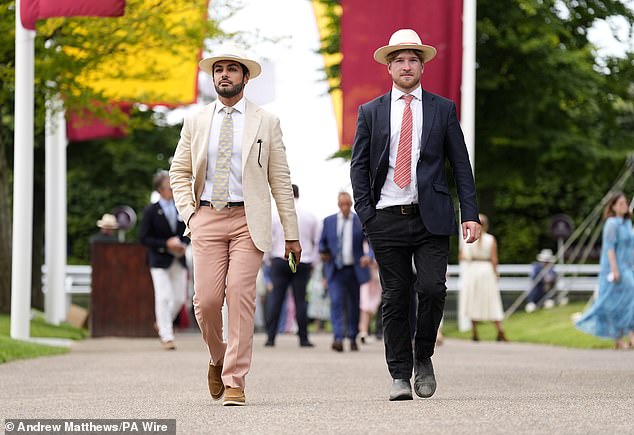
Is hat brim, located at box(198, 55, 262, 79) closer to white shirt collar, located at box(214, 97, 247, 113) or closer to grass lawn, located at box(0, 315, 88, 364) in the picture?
white shirt collar, located at box(214, 97, 247, 113)

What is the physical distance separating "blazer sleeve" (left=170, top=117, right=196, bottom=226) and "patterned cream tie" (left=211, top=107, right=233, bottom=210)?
0.15 metres

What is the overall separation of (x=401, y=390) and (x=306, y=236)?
9.58 metres

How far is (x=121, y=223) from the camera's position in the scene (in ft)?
129

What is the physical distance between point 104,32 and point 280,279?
382 centimetres

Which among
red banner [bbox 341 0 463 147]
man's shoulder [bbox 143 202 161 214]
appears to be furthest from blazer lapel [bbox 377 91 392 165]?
red banner [bbox 341 0 463 147]

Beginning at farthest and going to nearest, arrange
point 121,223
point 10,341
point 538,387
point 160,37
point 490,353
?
point 121,223 → point 160,37 → point 490,353 → point 10,341 → point 538,387

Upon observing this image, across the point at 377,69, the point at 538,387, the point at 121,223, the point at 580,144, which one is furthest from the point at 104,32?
the point at 121,223

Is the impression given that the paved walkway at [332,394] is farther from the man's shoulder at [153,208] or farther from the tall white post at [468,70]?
the tall white post at [468,70]

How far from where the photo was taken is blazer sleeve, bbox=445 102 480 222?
29.9ft

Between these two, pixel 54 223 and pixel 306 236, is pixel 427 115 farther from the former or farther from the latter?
pixel 54 223

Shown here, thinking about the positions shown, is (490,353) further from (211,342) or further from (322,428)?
(322,428)

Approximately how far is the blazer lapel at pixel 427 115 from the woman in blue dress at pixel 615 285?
30.5ft

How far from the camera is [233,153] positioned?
9141mm

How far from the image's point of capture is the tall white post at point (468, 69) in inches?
858
